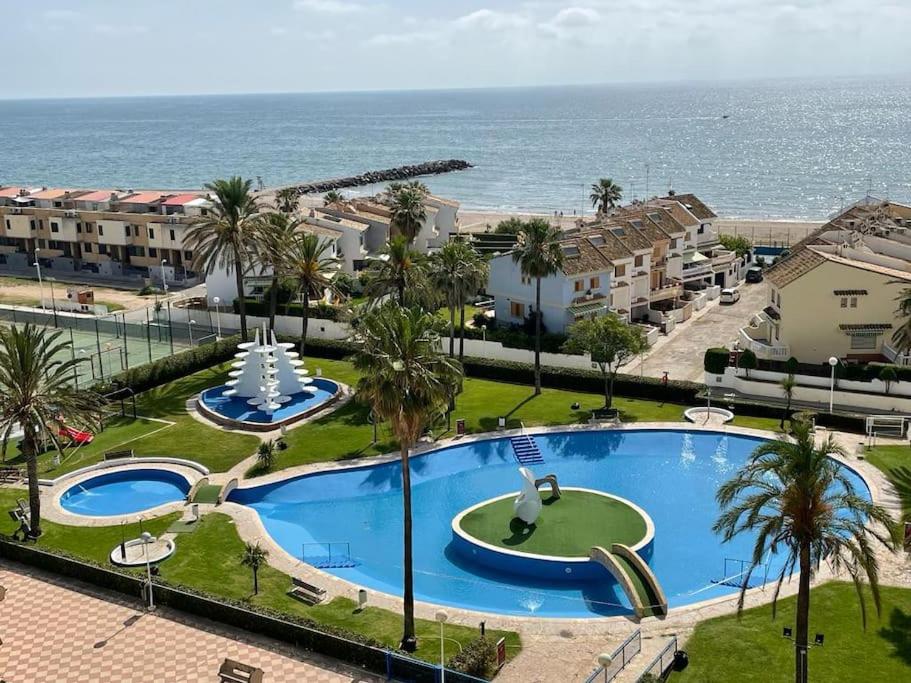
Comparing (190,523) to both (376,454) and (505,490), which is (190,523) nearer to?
(376,454)

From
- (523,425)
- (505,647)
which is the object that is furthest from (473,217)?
(505,647)

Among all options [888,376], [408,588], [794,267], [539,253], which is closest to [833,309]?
[794,267]

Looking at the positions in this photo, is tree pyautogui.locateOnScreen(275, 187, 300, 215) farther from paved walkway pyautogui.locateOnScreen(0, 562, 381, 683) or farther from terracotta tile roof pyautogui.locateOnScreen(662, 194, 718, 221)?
paved walkway pyautogui.locateOnScreen(0, 562, 381, 683)

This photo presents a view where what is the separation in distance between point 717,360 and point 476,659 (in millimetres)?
33518

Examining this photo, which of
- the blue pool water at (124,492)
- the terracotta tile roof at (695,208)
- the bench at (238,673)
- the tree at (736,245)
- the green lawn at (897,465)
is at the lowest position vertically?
the blue pool water at (124,492)

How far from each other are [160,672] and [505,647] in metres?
11.1

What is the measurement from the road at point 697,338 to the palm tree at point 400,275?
51.2 ft

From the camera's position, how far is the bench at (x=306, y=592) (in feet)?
114

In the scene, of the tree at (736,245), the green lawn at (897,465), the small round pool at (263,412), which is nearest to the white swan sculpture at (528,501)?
the green lawn at (897,465)

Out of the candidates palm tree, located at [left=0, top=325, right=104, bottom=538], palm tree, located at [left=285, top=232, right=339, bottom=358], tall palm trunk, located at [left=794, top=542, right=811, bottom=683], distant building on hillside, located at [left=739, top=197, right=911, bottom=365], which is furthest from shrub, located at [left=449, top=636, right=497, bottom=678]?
palm tree, located at [left=285, top=232, right=339, bottom=358]

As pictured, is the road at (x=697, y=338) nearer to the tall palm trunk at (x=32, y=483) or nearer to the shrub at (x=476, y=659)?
the shrub at (x=476, y=659)

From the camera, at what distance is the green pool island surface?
128 feet

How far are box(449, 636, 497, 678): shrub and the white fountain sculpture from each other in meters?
28.8

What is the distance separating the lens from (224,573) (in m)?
36.8
